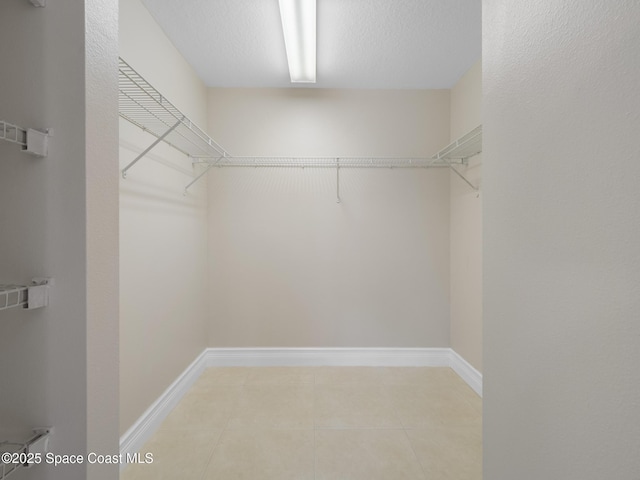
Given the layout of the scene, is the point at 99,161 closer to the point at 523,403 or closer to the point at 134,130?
the point at 134,130

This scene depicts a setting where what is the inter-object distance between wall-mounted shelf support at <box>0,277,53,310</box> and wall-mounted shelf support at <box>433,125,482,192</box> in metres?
2.01

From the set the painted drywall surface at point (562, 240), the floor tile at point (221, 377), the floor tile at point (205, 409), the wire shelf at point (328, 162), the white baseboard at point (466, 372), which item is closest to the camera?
the painted drywall surface at point (562, 240)

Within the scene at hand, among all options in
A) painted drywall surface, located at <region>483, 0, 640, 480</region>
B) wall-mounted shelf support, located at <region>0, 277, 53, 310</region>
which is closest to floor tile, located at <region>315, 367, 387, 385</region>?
painted drywall surface, located at <region>483, 0, 640, 480</region>

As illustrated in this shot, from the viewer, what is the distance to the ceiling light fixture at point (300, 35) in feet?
4.89

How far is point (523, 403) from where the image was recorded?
743 millimetres

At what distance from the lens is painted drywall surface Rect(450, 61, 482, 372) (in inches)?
83.4

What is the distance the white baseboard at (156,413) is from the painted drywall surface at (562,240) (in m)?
1.69

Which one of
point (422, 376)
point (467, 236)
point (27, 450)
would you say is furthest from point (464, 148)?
point (27, 450)

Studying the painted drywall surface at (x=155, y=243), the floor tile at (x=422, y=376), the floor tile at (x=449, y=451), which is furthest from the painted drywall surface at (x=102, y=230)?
the floor tile at (x=422, y=376)

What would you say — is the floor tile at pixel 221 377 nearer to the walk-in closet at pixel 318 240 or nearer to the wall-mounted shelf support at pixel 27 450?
the walk-in closet at pixel 318 240

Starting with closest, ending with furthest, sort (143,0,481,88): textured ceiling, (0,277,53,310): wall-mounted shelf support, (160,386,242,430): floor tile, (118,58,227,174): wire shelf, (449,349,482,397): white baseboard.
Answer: (0,277,53,310): wall-mounted shelf support, (118,58,227,174): wire shelf, (143,0,481,88): textured ceiling, (160,386,242,430): floor tile, (449,349,482,397): white baseboard

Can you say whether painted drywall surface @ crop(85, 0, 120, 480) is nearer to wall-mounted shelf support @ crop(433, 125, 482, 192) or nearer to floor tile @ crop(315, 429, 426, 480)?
floor tile @ crop(315, 429, 426, 480)

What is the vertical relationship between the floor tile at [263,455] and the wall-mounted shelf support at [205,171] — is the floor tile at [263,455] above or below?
below

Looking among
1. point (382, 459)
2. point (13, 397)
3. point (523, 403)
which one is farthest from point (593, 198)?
point (382, 459)
